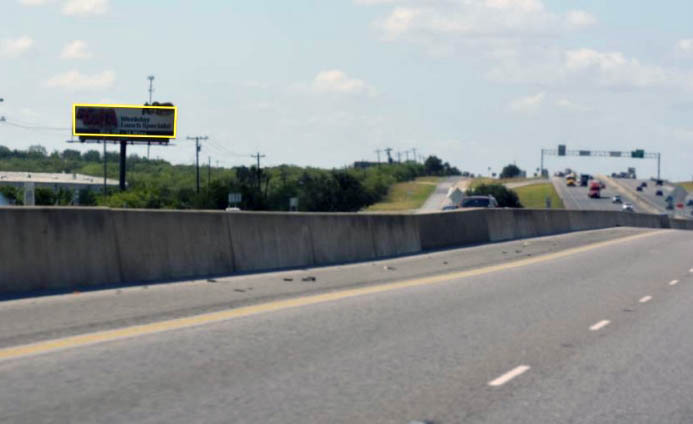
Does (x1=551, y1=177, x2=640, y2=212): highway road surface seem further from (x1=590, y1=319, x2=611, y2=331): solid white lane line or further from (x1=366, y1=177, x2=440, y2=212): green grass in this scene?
(x1=590, y1=319, x2=611, y2=331): solid white lane line

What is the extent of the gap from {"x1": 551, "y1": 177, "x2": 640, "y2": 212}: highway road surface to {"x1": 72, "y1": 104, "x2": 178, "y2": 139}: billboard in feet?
147

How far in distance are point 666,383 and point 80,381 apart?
548cm

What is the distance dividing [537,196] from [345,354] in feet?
466

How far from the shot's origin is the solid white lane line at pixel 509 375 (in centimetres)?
1008

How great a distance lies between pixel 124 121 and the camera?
94.9 meters

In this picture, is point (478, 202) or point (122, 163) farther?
point (122, 163)

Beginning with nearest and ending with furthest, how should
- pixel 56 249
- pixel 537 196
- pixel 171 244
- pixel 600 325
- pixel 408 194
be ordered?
pixel 600 325, pixel 56 249, pixel 171 244, pixel 537 196, pixel 408 194

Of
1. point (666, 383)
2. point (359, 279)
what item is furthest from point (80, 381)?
point (359, 279)

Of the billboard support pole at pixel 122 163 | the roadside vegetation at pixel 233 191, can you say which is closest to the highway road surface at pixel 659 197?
the roadside vegetation at pixel 233 191

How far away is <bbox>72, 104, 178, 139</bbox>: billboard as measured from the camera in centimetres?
9406

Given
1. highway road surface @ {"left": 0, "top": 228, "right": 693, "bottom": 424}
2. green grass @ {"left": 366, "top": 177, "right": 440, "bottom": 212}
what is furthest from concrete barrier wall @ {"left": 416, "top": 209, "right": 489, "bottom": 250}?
green grass @ {"left": 366, "top": 177, "right": 440, "bottom": 212}

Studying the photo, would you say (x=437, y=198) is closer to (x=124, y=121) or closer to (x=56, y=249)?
(x=124, y=121)

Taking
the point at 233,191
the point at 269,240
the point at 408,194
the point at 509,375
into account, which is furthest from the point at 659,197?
the point at 509,375

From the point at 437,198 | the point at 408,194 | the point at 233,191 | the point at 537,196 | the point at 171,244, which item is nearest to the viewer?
the point at 171,244
